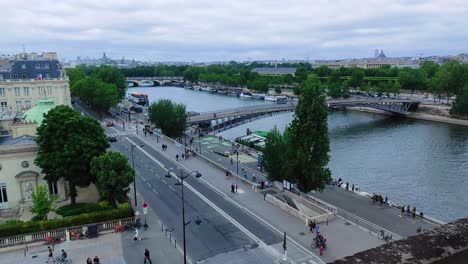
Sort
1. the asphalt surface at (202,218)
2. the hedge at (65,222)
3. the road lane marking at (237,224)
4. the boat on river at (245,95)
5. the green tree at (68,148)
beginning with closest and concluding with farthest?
1. the road lane marking at (237,224)
2. the asphalt surface at (202,218)
3. the hedge at (65,222)
4. the green tree at (68,148)
5. the boat on river at (245,95)

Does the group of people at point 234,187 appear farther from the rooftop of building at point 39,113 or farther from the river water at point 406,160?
the rooftop of building at point 39,113

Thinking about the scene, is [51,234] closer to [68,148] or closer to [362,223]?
[68,148]

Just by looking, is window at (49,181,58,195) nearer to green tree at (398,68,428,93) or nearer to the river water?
the river water

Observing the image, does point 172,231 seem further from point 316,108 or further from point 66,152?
point 316,108

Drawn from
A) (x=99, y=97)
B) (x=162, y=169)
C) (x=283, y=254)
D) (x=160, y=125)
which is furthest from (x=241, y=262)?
(x=99, y=97)

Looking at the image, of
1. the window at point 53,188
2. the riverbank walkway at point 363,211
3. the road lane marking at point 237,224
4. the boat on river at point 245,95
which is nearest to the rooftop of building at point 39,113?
the window at point 53,188

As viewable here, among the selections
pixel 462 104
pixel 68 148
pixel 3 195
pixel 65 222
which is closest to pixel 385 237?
pixel 65 222

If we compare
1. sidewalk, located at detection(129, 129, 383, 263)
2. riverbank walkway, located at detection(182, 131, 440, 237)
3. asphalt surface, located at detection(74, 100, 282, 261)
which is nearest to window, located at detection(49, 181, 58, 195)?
asphalt surface, located at detection(74, 100, 282, 261)

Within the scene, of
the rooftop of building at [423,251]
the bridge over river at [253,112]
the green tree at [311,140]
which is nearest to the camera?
the rooftop of building at [423,251]
